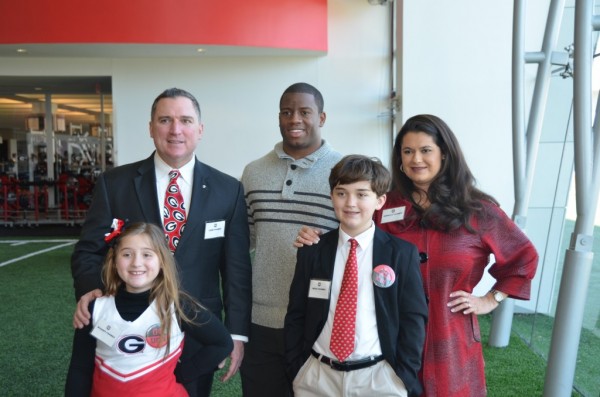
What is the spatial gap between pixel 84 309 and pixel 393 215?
3.83 ft

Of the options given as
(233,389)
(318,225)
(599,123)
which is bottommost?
(233,389)

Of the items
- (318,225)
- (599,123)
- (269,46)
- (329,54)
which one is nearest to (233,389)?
(318,225)

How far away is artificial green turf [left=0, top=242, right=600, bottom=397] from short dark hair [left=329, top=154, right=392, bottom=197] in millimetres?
2419

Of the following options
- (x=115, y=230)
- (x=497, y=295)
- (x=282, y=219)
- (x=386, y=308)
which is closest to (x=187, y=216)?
(x=115, y=230)

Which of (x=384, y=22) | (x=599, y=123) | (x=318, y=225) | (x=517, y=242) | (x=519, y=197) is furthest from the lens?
(x=384, y=22)

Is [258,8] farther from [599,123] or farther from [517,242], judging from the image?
[517,242]

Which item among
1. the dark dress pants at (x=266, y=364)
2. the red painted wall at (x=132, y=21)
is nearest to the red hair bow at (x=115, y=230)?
the dark dress pants at (x=266, y=364)

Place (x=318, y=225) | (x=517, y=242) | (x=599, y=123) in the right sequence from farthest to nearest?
(x=599, y=123)
(x=318, y=225)
(x=517, y=242)

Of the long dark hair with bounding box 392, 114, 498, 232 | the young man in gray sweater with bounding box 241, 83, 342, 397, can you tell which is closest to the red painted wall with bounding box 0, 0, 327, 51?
the young man in gray sweater with bounding box 241, 83, 342, 397

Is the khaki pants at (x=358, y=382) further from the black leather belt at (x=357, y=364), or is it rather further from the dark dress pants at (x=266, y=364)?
the dark dress pants at (x=266, y=364)

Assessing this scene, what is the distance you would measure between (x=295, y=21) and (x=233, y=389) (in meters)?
6.51

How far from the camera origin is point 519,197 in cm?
493

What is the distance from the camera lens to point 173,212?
2238 mm

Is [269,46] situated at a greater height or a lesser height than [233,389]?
greater
